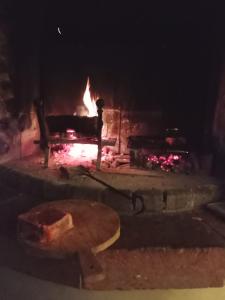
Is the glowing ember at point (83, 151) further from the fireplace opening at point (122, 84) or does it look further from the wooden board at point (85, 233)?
the wooden board at point (85, 233)

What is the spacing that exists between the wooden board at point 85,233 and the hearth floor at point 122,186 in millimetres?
703

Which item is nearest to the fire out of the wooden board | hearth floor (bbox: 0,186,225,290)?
hearth floor (bbox: 0,186,225,290)

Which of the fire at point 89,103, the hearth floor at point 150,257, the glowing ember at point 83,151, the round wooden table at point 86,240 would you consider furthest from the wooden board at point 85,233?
the fire at point 89,103

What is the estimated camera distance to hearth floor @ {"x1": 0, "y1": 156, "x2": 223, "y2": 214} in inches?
126

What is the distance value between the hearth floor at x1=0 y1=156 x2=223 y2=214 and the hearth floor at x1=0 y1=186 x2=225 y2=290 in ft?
0.57

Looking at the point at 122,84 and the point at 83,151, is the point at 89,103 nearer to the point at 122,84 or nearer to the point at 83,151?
the point at 122,84

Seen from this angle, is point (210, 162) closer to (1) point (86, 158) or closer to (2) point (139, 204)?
(2) point (139, 204)

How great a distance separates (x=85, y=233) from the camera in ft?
6.88

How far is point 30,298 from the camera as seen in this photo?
2.17 metres

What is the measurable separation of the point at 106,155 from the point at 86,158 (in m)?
0.23

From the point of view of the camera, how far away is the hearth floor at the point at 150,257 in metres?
2.33

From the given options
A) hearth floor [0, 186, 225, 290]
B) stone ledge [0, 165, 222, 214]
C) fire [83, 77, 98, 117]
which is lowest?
hearth floor [0, 186, 225, 290]

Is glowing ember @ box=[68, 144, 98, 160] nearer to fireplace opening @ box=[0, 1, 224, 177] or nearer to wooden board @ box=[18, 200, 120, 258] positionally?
fireplace opening @ box=[0, 1, 224, 177]

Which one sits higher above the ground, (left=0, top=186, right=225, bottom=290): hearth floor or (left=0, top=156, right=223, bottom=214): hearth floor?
(left=0, top=156, right=223, bottom=214): hearth floor
